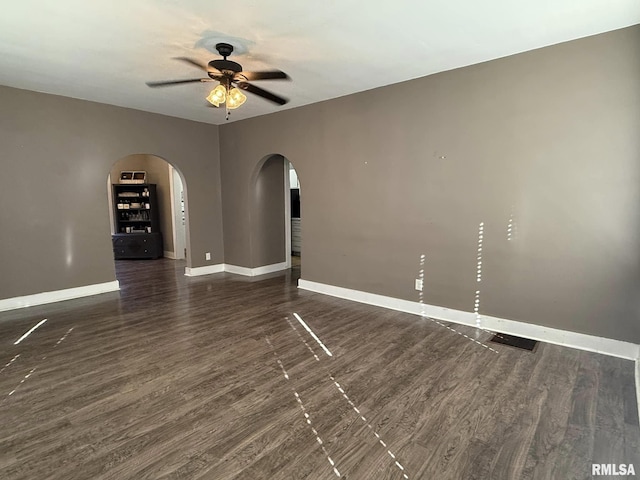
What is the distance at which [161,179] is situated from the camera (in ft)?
26.8

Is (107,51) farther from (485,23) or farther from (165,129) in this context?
(485,23)

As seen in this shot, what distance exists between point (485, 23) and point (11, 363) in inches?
185

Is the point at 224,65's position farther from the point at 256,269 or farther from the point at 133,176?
the point at 133,176

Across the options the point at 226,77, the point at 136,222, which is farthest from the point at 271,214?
the point at 136,222

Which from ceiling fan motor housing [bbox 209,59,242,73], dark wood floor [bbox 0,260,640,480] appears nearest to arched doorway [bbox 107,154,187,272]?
dark wood floor [bbox 0,260,640,480]

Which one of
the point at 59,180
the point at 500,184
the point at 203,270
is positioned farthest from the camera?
the point at 203,270

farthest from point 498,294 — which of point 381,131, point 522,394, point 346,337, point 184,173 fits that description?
point 184,173

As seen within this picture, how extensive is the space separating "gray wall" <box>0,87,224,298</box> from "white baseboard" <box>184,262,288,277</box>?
4.47 ft

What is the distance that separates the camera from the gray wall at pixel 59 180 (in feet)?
14.0

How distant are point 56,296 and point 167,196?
12.6ft

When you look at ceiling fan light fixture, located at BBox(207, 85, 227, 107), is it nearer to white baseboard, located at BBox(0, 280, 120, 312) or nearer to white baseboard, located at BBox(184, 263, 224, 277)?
white baseboard, located at BBox(0, 280, 120, 312)

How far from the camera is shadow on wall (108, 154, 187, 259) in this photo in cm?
791

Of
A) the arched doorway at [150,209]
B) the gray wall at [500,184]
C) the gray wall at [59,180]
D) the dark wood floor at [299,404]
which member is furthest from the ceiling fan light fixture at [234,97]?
the arched doorway at [150,209]

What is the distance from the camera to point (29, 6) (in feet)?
7.90
